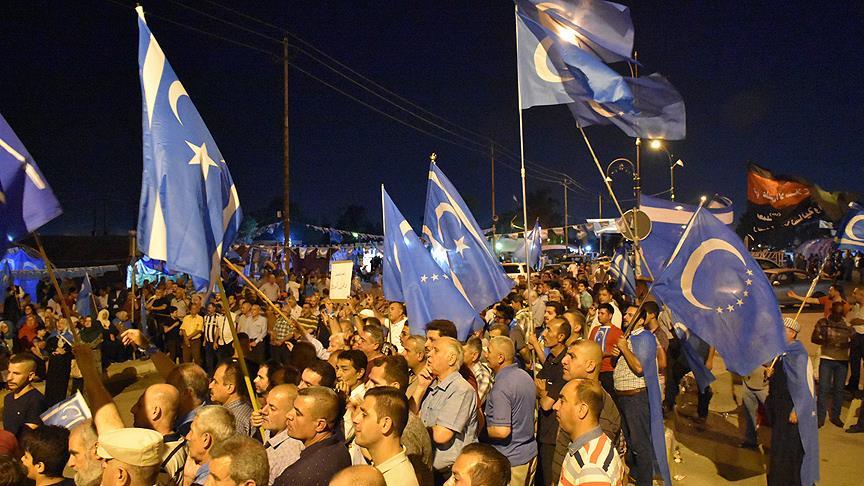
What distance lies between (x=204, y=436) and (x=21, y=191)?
2250 mm

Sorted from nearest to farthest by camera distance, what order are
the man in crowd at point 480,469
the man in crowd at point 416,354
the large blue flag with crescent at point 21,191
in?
the man in crowd at point 480,469 < the large blue flag with crescent at point 21,191 < the man in crowd at point 416,354

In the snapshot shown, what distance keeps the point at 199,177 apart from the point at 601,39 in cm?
486

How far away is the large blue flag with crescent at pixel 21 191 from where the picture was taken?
4254 mm

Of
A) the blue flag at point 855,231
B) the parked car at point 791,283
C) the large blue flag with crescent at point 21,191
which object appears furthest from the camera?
the parked car at point 791,283

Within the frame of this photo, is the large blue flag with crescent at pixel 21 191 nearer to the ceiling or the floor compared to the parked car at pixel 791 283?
nearer to the ceiling

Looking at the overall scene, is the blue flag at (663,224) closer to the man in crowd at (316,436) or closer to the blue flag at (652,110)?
the blue flag at (652,110)

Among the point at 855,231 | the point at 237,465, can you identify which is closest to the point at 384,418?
the point at 237,465

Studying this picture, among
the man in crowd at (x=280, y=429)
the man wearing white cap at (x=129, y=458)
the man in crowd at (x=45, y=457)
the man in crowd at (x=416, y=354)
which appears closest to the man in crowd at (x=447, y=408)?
the man in crowd at (x=416, y=354)

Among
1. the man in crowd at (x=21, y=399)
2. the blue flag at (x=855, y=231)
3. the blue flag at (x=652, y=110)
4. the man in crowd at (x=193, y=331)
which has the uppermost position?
the blue flag at (x=652, y=110)

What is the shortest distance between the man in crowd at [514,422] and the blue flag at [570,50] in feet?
12.1

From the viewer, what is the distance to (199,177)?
5.08 meters

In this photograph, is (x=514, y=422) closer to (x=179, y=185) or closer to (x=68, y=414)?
(x=179, y=185)

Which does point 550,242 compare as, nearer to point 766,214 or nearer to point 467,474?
point 766,214

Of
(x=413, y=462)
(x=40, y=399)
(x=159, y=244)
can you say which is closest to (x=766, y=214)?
(x=413, y=462)
